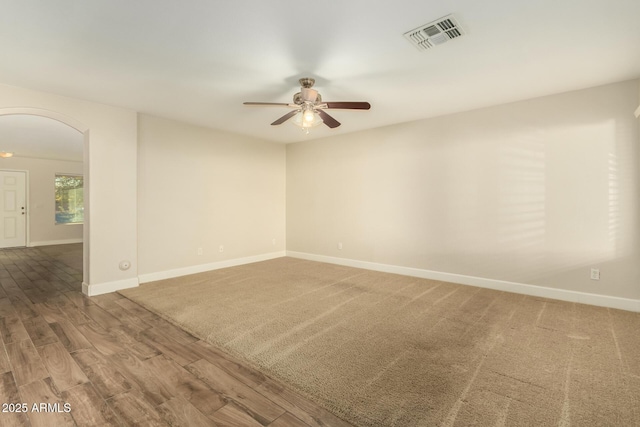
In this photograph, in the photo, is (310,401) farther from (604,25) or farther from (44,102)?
(44,102)

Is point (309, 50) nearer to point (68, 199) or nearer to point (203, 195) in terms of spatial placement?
point (203, 195)

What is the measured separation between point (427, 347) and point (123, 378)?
7.45ft

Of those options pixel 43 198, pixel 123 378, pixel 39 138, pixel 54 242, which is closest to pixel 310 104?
pixel 123 378

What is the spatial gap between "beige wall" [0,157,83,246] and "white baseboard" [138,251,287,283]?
21.4 ft

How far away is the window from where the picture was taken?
866cm

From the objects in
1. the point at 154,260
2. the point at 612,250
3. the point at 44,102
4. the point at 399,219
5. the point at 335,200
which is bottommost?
the point at 154,260

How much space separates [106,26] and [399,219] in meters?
4.33

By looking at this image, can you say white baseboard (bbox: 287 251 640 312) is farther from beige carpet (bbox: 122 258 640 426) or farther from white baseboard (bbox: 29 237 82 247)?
white baseboard (bbox: 29 237 82 247)

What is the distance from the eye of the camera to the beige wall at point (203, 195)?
4426 mm

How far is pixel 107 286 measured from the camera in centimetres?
387

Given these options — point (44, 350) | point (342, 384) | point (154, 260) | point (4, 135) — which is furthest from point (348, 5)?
point (4, 135)

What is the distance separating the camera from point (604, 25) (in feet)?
7.15

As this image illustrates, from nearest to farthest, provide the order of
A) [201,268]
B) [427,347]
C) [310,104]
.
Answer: [427,347]
[310,104]
[201,268]

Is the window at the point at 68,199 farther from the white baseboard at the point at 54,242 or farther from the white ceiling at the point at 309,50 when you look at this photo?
the white ceiling at the point at 309,50
